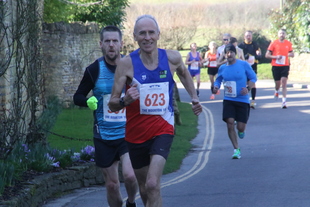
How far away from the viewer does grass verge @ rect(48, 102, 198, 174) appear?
11.7 meters

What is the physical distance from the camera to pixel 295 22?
1348 inches

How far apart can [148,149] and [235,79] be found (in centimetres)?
595

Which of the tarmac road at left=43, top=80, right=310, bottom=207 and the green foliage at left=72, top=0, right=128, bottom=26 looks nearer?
the tarmac road at left=43, top=80, right=310, bottom=207

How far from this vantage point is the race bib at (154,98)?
5938 millimetres

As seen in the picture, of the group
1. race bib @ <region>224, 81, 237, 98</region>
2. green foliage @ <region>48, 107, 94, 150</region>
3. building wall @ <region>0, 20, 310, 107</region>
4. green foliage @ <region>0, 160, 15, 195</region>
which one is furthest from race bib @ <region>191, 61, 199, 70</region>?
green foliage @ <region>0, 160, 15, 195</region>

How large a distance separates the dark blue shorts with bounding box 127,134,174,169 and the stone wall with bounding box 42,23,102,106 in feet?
42.3

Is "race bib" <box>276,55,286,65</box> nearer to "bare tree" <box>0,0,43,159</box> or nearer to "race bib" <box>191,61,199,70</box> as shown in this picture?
"race bib" <box>191,61,199,70</box>

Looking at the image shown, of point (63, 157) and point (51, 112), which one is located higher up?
point (63, 157)

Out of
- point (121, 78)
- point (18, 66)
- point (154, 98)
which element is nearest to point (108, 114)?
point (121, 78)

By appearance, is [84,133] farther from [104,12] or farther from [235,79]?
[104,12]

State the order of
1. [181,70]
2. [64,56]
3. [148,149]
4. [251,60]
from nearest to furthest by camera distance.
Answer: [148,149] < [181,70] < [251,60] < [64,56]

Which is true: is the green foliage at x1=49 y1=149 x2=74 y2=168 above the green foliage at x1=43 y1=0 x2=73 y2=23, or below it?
below

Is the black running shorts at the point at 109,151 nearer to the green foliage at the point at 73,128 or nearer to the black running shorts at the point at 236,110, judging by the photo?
the green foliage at the point at 73,128

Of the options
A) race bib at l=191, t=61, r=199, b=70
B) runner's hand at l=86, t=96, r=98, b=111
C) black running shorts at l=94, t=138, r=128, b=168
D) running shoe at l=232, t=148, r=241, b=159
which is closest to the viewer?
runner's hand at l=86, t=96, r=98, b=111
